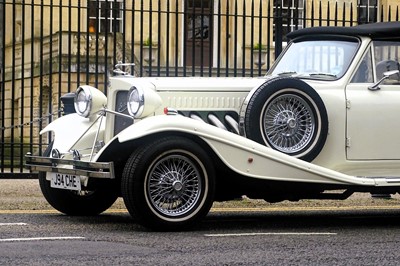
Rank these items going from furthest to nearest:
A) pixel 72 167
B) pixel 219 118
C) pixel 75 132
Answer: pixel 75 132 < pixel 219 118 < pixel 72 167

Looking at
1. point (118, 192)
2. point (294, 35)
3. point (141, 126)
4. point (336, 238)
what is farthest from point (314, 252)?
point (294, 35)

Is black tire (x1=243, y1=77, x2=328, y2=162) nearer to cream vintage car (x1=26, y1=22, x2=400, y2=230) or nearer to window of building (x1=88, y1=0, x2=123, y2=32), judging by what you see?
cream vintage car (x1=26, y1=22, x2=400, y2=230)

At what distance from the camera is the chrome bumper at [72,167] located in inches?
388

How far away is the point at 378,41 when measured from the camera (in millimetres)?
11195

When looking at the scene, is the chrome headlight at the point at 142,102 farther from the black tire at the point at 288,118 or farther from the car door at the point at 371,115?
the car door at the point at 371,115

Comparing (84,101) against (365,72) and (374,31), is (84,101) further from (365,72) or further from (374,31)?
(374,31)

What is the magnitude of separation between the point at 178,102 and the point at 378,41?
6.71ft

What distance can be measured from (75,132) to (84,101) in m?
0.30

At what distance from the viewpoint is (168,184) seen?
9781 millimetres

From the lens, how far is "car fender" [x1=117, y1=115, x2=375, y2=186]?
9.80 m

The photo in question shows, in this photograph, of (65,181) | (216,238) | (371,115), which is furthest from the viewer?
(371,115)

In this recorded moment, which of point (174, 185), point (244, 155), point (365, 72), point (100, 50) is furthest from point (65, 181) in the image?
point (100, 50)

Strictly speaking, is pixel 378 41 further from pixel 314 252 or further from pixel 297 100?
pixel 314 252

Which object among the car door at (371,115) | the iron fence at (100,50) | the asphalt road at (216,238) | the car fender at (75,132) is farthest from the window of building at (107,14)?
the car door at (371,115)
